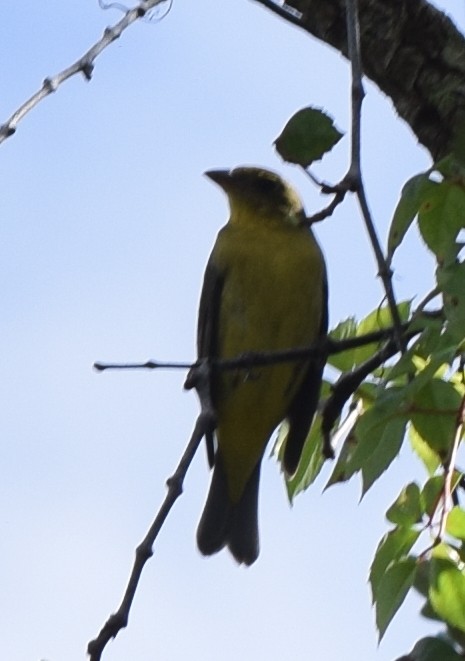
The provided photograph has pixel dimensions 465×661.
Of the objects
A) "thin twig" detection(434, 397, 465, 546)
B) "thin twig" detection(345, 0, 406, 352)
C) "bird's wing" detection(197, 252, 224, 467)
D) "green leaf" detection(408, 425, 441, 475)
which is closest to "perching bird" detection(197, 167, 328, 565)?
"bird's wing" detection(197, 252, 224, 467)

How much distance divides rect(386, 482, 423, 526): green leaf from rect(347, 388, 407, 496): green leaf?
0.09 metres

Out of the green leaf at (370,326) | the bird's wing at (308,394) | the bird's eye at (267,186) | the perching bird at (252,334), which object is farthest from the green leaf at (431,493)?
the bird's eye at (267,186)

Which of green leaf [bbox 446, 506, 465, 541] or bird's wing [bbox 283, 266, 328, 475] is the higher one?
bird's wing [bbox 283, 266, 328, 475]

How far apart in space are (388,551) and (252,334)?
286cm

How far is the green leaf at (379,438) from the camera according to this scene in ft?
6.93

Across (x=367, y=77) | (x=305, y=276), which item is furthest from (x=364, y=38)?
(x=305, y=276)

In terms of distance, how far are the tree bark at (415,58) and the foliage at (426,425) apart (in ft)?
3.31

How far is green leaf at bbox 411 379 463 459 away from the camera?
2.19 meters

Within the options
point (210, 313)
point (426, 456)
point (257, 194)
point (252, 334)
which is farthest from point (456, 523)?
point (257, 194)

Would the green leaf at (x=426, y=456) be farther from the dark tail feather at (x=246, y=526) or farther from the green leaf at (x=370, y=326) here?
the dark tail feather at (x=246, y=526)

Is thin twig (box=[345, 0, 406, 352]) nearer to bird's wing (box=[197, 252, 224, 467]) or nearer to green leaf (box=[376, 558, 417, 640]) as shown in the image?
green leaf (box=[376, 558, 417, 640])

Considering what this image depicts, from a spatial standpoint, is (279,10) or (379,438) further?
(279,10)

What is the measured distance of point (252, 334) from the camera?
4930mm

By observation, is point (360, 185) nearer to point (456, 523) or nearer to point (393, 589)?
point (456, 523)
